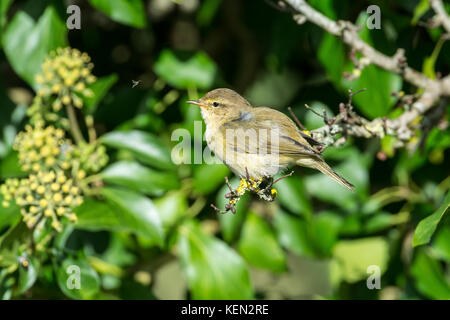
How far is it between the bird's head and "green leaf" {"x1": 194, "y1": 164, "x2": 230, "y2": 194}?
33 centimetres

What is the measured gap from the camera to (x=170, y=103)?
134 inches

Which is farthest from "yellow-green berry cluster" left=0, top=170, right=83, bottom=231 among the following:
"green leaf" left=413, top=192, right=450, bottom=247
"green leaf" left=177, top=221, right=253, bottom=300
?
"green leaf" left=413, top=192, right=450, bottom=247

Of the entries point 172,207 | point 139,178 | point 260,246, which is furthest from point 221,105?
point 260,246

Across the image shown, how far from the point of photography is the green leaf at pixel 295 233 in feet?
11.0

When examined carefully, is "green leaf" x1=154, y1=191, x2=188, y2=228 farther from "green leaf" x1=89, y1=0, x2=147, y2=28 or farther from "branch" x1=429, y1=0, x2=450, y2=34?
"branch" x1=429, y1=0, x2=450, y2=34

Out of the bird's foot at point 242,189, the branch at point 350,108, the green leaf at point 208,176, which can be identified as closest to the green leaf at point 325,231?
the green leaf at point 208,176

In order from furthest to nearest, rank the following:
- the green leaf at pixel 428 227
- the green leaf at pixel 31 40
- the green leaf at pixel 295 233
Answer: the green leaf at pixel 295 233 < the green leaf at pixel 31 40 < the green leaf at pixel 428 227

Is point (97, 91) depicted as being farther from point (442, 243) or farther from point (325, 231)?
point (442, 243)

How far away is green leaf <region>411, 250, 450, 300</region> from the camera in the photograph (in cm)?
303

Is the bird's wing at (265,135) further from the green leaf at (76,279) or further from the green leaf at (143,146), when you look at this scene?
the green leaf at (76,279)

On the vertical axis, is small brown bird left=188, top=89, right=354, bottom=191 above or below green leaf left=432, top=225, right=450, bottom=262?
above

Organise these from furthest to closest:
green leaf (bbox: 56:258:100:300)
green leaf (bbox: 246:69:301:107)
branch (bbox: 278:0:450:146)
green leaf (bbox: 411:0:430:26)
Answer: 1. green leaf (bbox: 246:69:301:107)
2. green leaf (bbox: 411:0:430:26)
3. green leaf (bbox: 56:258:100:300)
4. branch (bbox: 278:0:450:146)

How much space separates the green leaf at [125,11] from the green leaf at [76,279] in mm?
1205
